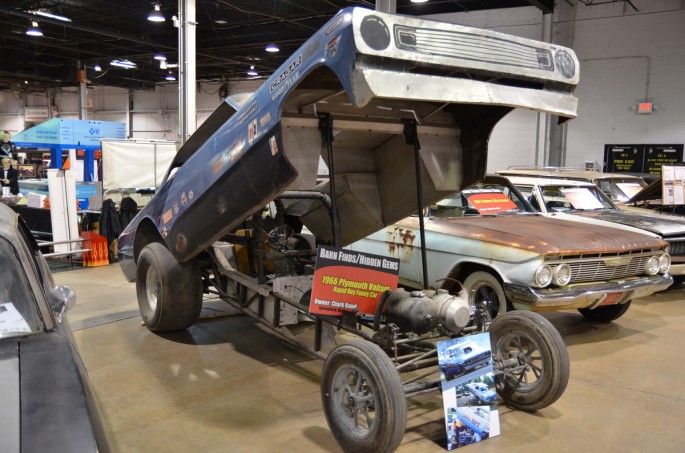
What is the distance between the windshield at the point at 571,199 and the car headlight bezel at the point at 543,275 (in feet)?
8.15

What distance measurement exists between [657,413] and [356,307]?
239 cm

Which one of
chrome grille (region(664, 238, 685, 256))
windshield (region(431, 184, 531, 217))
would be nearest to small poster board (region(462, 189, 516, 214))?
windshield (region(431, 184, 531, 217))

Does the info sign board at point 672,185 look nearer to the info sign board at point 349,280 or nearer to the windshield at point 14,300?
the info sign board at point 349,280

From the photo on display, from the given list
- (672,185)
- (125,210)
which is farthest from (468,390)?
(125,210)

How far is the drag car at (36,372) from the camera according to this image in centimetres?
197

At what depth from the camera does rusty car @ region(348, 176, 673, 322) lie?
523cm

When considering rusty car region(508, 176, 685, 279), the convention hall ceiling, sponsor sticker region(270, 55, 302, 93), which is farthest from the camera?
the convention hall ceiling

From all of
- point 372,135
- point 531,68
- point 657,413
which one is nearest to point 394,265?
point 372,135

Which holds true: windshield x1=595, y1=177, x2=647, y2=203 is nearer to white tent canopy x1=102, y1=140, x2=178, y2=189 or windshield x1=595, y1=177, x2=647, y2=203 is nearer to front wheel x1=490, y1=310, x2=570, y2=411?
front wheel x1=490, y1=310, x2=570, y2=411

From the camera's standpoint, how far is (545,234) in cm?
564

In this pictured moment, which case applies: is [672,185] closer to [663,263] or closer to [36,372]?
[663,263]

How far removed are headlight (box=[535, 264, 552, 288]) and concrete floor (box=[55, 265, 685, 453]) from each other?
830 millimetres

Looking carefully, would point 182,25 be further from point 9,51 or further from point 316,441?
point 9,51

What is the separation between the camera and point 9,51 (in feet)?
80.2
